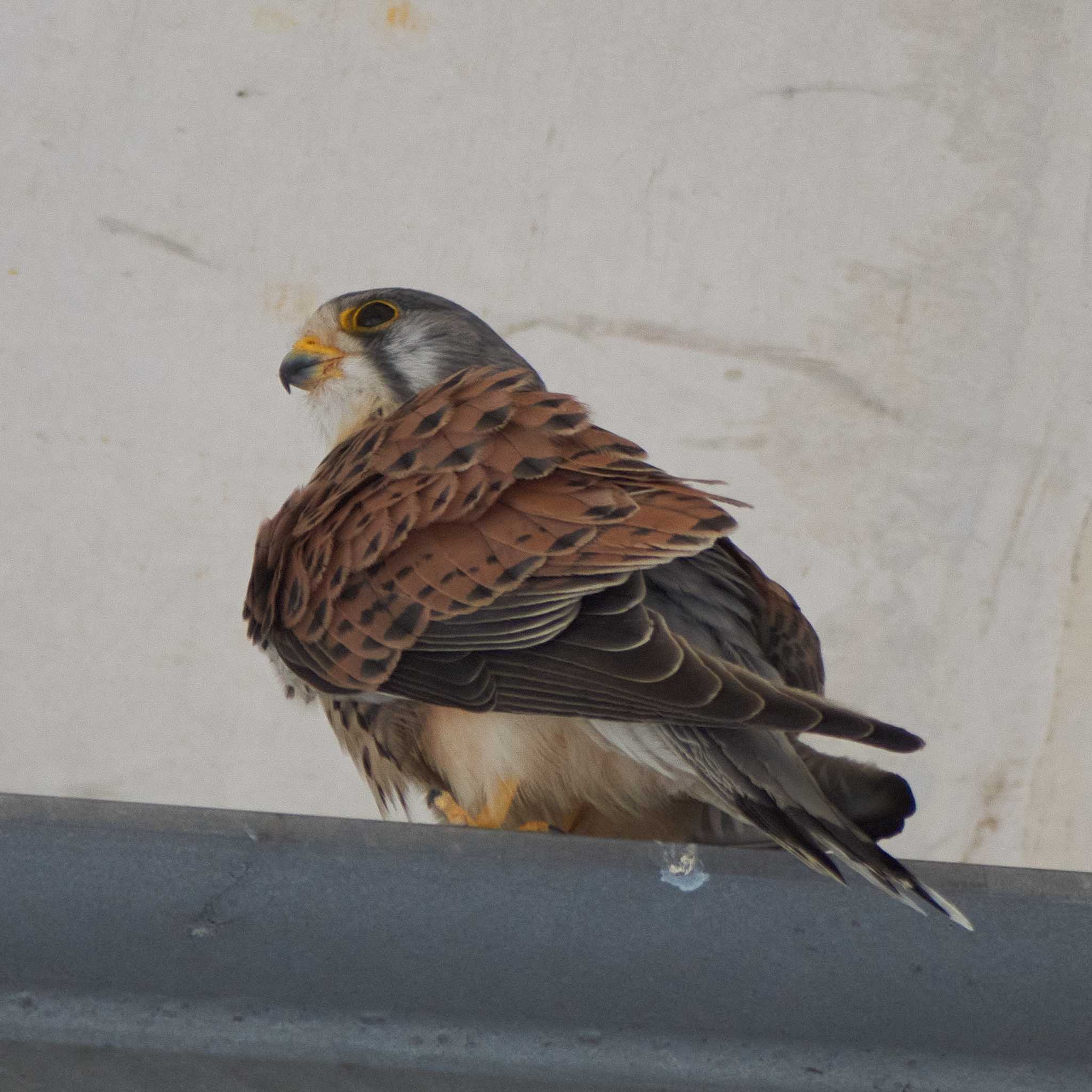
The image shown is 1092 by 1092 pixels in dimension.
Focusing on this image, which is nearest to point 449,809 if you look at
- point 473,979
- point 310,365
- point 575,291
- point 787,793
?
point 787,793

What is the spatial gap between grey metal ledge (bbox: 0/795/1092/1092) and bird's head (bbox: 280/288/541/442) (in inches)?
45.1

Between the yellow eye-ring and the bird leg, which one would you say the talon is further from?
the yellow eye-ring

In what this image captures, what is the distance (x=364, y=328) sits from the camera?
7.04 feet

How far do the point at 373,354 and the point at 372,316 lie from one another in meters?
0.06

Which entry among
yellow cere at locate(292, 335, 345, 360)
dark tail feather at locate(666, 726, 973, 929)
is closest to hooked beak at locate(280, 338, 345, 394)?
yellow cere at locate(292, 335, 345, 360)

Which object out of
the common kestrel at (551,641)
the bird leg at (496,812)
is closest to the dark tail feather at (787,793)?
the common kestrel at (551,641)

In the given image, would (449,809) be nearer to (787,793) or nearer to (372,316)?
(787,793)

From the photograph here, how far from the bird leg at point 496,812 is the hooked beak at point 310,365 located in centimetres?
73

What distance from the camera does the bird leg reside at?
1.55m

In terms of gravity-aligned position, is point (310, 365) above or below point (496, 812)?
above

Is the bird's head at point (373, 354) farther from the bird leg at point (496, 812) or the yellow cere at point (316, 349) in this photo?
the bird leg at point (496, 812)

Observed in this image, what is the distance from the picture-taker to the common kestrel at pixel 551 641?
1.26 metres

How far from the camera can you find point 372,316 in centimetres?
215

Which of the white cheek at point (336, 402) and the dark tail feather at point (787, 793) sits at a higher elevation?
the white cheek at point (336, 402)
